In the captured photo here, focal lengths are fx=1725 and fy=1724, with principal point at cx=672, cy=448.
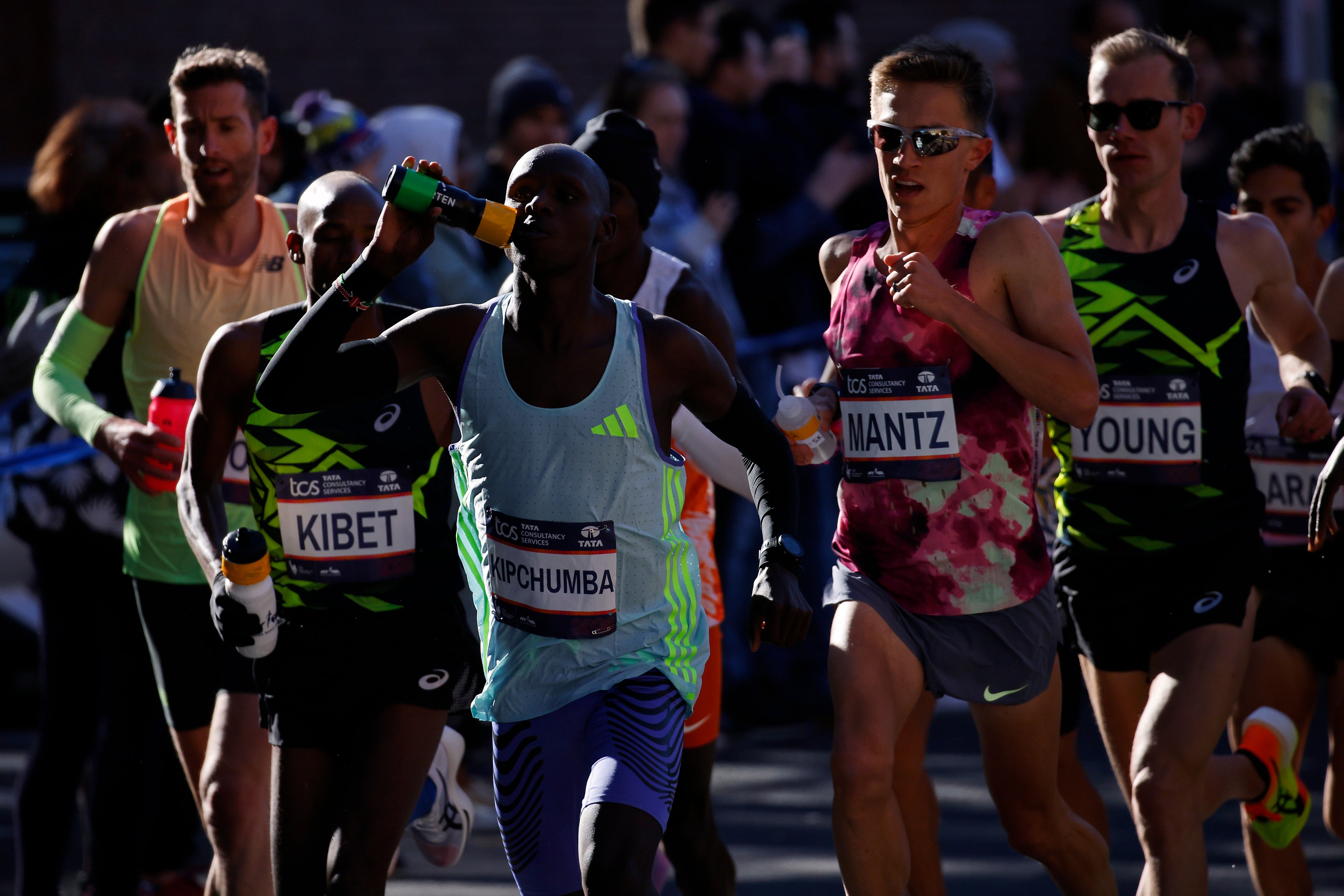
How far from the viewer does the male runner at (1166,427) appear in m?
4.42

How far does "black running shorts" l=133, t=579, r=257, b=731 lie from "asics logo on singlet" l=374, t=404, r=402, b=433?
0.89 meters

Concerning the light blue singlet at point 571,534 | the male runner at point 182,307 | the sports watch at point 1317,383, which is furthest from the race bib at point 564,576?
the sports watch at point 1317,383

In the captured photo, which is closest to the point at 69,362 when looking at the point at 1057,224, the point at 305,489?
the point at 305,489

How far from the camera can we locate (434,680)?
3.97 meters

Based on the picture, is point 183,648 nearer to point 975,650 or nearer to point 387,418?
point 387,418

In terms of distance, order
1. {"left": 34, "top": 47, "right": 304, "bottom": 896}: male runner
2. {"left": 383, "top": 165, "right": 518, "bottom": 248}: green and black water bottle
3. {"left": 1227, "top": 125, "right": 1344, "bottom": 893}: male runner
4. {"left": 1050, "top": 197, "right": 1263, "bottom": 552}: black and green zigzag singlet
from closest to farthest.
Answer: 1. {"left": 383, "top": 165, "right": 518, "bottom": 248}: green and black water bottle
2. {"left": 1050, "top": 197, "right": 1263, "bottom": 552}: black and green zigzag singlet
3. {"left": 34, "top": 47, "right": 304, "bottom": 896}: male runner
4. {"left": 1227, "top": 125, "right": 1344, "bottom": 893}: male runner

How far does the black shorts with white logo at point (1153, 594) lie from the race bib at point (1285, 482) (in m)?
0.62

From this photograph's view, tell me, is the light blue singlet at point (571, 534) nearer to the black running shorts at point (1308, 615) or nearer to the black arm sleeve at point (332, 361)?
the black arm sleeve at point (332, 361)

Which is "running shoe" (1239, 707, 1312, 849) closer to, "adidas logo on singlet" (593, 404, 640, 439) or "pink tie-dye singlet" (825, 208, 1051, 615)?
"pink tie-dye singlet" (825, 208, 1051, 615)

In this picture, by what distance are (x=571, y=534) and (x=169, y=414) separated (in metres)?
1.39

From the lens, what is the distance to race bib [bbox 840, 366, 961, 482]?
3.98 m

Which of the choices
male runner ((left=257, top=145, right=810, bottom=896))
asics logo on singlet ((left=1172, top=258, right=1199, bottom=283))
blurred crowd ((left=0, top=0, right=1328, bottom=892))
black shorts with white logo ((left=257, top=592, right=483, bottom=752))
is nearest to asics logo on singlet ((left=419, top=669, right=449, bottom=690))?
black shorts with white logo ((left=257, top=592, right=483, bottom=752))

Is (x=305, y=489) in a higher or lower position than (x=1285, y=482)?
higher

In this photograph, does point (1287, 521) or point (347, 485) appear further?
point (1287, 521)
